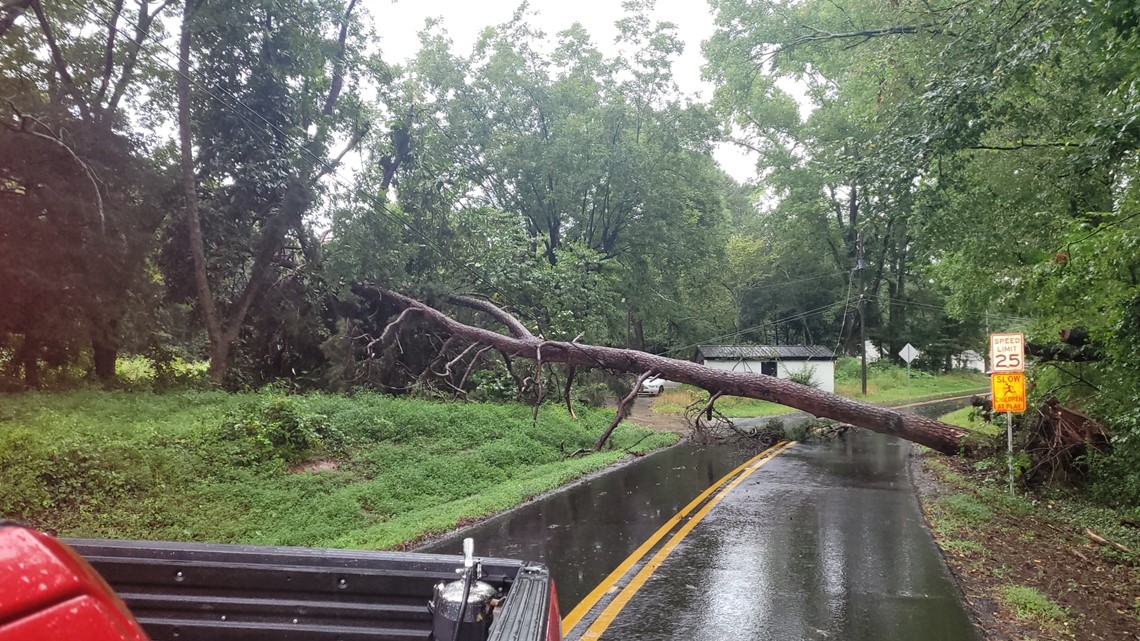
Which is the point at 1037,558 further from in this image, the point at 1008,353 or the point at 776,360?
the point at 776,360

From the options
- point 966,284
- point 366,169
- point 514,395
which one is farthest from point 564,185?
point 966,284

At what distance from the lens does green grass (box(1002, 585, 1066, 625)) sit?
16.5ft

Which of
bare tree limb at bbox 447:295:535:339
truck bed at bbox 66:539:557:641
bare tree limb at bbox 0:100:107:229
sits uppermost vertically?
bare tree limb at bbox 0:100:107:229

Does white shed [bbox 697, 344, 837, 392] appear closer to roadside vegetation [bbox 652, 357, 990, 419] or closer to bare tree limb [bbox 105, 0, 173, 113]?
roadside vegetation [bbox 652, 357, 990, 419]

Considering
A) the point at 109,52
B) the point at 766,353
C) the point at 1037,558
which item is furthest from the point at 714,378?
the point at 766,353

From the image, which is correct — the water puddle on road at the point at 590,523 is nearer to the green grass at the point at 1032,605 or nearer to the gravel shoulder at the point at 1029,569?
the gravel shoulder at the point at 1029,569

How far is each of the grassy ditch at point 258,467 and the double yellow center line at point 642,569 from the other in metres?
2.32

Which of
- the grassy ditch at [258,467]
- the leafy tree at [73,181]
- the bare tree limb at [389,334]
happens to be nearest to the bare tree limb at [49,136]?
the leafy tree at [73,181]

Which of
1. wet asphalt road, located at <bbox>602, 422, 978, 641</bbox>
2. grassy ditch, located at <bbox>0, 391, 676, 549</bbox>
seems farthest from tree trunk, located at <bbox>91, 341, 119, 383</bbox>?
wet asphalt road, located at <bbox>602, 422, 978, 641</bbox>

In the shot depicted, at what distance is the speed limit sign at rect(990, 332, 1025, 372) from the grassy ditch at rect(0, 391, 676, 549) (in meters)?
6.72

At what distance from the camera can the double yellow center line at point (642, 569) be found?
15.7 feet

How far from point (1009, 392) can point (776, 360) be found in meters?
28.3

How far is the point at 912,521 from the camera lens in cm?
812

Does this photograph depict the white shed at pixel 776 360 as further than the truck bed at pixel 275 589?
Yes
